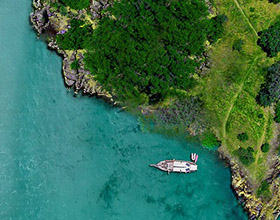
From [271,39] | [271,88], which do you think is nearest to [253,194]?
[271,88]

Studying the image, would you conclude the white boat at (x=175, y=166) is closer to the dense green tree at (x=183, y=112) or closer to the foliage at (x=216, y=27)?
the dense green tree at (x=183, y=112)

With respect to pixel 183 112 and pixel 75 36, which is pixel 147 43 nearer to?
pixel 75 36

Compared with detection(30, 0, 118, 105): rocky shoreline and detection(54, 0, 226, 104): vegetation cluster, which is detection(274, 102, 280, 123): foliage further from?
detection(30, 0, 118, 105): rocky shoreline

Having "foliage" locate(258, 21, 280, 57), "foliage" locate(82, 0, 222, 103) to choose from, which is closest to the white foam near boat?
"foliage" locate(82, 0, 222, 103)

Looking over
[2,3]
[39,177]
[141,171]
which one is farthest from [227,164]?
[2,3]

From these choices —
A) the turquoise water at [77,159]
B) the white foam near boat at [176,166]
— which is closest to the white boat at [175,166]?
the white foam near boat at [176,166]
